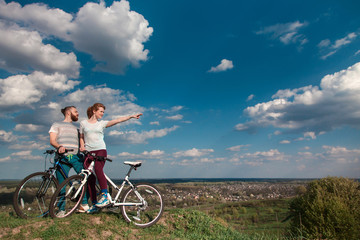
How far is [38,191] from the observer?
21.6 feet

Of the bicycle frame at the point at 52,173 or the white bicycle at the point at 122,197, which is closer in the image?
the white bicycle at the point at 122,197

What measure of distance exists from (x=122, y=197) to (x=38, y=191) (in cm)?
246

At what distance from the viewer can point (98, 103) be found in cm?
695

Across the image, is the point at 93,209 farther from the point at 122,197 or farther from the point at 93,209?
the point at 122,197

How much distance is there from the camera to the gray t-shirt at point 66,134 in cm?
672

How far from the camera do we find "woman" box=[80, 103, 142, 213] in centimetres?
648

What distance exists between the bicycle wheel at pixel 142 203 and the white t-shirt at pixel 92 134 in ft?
5.35

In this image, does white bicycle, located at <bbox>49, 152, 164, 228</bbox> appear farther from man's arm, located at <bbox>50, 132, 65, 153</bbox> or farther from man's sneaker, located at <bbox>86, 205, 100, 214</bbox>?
man's arm, located at <bbox>50, 132, 65, 153</bbox>

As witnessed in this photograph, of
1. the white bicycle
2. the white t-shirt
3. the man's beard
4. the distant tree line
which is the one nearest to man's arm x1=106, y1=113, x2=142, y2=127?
the white t-shirt

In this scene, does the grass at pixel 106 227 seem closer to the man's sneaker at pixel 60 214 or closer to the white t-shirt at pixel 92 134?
the man's sneaker at pixel 60 214

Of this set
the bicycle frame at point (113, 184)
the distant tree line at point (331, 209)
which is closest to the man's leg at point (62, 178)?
the bicycle frame at point (113, 184)

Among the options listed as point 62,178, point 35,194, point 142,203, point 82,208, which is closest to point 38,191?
point 35,194

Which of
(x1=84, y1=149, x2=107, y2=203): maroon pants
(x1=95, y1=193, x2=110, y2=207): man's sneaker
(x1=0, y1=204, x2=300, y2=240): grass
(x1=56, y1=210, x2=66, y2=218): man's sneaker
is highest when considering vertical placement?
(x1=84, y1=149, x2=107, y2=203): maroon pants

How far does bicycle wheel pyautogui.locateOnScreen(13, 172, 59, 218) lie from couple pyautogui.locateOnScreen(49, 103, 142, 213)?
1.08 feet
